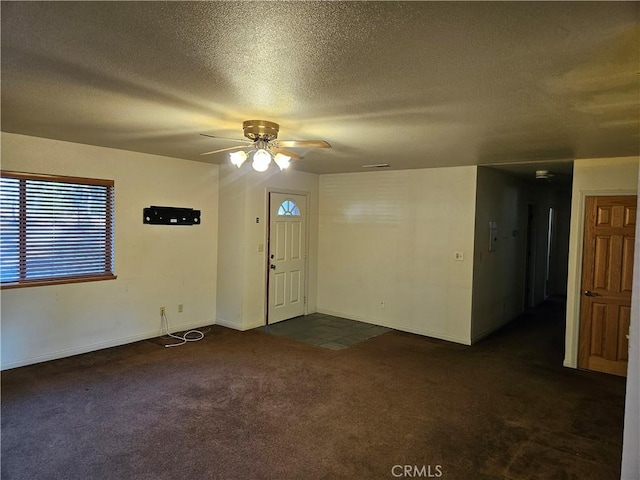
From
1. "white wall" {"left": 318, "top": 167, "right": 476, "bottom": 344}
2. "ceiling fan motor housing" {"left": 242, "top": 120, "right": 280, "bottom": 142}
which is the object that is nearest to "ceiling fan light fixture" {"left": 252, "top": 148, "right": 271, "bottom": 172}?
"ceiling fan motor housing" {"left": 242, "top": 120, "right": 280, "bottom": 142}

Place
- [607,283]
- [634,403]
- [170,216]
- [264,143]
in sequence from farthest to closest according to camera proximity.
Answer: [170,216], [607,283], [264,143], [634,403]

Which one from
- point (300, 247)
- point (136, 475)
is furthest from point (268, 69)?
point (300, 247)

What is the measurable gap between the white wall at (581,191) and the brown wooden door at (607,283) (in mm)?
58

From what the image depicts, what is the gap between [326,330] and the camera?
5.83 meters

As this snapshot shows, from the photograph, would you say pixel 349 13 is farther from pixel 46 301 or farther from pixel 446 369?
pixel 46 301

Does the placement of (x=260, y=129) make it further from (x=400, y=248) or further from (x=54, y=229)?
(x=400, y=248)

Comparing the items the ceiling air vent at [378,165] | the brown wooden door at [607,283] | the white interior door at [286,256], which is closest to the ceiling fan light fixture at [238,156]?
the ceiling air vent at [378,165]

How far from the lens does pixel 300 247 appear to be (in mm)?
6543

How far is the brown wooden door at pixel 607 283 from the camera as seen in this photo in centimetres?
436

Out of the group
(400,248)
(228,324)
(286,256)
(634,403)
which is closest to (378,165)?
(400,248)

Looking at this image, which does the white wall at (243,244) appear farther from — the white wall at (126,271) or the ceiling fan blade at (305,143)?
the ceiling fan blade at (305,143)

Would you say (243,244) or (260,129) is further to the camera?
(243,244)

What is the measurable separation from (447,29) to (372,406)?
2953 mm

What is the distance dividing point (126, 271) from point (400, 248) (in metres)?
3.67
